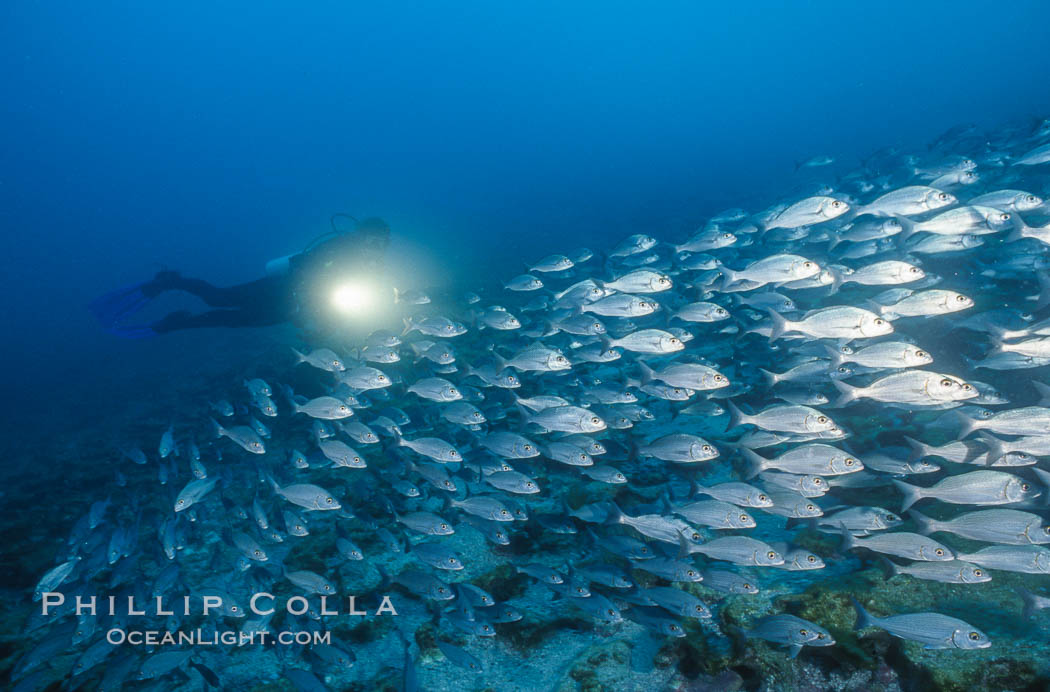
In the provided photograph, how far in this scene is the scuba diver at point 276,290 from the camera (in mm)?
10461

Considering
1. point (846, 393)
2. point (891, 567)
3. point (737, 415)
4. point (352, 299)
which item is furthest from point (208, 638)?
point (846, 393)

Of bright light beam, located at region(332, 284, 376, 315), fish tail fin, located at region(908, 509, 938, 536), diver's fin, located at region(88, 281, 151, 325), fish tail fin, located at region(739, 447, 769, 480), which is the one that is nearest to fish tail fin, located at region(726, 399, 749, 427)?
fish tail fin, located at region(739, 447, 769, 480)

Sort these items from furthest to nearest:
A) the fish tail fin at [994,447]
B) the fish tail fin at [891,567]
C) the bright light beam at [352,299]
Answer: the bright light beam at [352,299], the fish tail fin at [994,447], the fish tail fin at [891,567]

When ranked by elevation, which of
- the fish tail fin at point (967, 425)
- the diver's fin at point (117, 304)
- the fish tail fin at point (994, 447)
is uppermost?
the diver's fin at point (117, 304)

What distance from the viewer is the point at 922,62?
545 ft

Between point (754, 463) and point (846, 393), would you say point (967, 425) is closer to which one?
point (846, 393)

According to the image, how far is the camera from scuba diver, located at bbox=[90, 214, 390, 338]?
34.3 feet

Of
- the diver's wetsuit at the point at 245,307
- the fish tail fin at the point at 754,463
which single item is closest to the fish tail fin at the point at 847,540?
the fish tail fin at the point at 754,463

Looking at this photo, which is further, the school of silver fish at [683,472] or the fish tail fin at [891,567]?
the school of silver fish at [683,472]

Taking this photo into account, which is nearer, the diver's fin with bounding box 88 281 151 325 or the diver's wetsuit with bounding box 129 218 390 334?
the diver's wetsuit with bounding box 129 218 390 334

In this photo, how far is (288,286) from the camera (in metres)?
11.9

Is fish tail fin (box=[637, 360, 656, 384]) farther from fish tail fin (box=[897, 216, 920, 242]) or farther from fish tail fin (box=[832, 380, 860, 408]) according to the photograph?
fish tail fin (box=[897, 216, 920, 242])

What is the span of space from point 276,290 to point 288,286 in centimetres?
125

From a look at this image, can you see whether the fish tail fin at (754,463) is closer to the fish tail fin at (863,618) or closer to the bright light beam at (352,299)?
the fish tail fin at (863,618)
